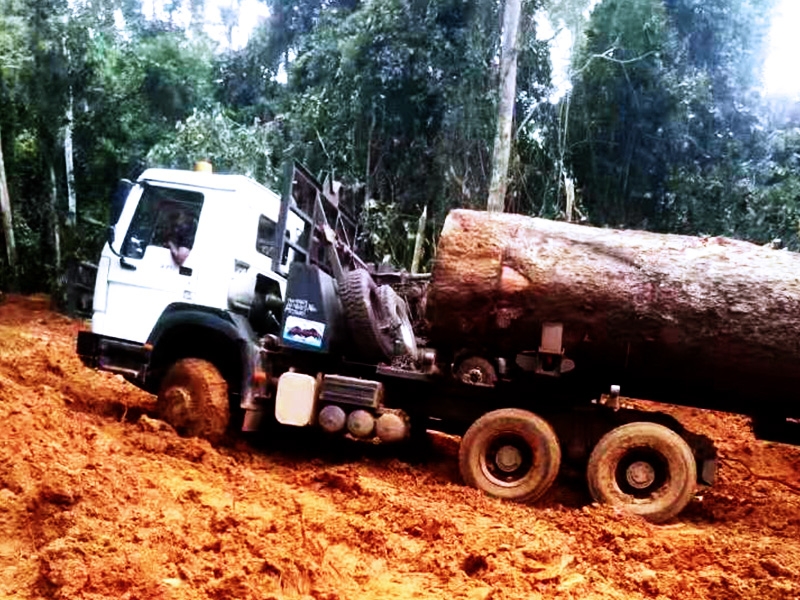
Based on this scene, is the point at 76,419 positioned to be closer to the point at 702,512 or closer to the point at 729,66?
the point at 702,512

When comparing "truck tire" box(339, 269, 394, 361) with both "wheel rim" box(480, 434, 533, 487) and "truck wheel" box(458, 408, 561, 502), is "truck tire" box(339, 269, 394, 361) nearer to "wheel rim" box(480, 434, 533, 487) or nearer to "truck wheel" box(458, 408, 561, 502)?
"truck wheel" box(458, 408, 561, 502)

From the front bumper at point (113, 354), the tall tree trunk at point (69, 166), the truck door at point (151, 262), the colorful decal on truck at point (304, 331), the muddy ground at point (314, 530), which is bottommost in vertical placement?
the muddy ground at point (314, 530)

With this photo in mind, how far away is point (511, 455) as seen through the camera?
567 cm

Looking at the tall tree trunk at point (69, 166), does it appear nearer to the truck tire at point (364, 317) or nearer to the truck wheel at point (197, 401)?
the truck wheel at point (197, 401)

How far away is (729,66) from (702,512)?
10337mm

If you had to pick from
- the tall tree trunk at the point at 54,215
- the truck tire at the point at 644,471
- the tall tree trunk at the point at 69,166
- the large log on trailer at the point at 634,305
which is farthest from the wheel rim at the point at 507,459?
the tall tree trunk at the point at 54,215

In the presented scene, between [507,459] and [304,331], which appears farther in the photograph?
[304,331]

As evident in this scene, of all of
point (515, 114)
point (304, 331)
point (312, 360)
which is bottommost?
point (312, 360)

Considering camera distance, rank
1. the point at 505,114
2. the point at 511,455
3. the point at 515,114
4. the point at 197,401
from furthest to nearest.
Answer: the point at 515,114, the point at 505,114, the point at 197,401, the point at 511,455

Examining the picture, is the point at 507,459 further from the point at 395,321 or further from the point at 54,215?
the point at 54,215

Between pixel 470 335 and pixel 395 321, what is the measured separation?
3.26 ft

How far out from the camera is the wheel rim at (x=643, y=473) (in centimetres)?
536

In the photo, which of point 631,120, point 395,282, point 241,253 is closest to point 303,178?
point 241,253

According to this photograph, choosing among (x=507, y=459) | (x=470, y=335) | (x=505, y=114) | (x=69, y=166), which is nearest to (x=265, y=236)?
(x=470, y=335)
